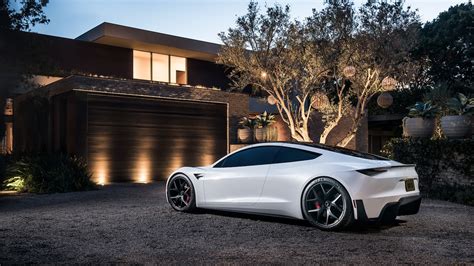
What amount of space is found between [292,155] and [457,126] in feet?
18.0

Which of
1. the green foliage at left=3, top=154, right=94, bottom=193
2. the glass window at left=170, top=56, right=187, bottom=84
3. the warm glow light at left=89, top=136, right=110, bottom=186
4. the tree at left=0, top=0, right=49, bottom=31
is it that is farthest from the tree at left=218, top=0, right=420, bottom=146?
the glass window at left=170, top=56, right=187, bottom=84

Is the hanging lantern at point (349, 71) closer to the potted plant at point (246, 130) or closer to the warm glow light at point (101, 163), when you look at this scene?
the potted plant at point (246, 130)

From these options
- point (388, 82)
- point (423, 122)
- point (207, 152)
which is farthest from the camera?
point (207, 152)

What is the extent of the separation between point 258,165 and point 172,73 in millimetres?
17003

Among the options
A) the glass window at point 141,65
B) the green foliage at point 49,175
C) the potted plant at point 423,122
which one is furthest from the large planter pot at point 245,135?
the glass window at point 141,65

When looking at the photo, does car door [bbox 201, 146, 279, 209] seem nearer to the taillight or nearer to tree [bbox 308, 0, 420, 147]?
the taillight

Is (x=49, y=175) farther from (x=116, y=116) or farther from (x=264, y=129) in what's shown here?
(x=264, y=129)

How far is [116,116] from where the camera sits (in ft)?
46.9

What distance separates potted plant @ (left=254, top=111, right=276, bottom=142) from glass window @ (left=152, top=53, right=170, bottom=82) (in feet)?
23.0

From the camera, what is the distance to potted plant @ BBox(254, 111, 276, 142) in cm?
1706

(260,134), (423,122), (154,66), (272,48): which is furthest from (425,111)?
(154,66)

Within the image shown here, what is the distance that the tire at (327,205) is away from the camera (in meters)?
5.74

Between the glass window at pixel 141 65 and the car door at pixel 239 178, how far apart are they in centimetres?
1587

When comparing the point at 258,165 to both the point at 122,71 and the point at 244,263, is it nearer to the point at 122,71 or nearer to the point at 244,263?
the point at 244,263
